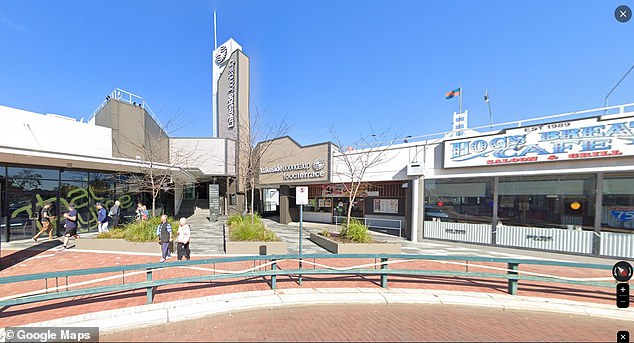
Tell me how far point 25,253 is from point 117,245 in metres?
3.21

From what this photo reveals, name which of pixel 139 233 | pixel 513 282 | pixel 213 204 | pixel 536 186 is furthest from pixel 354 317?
pixel 213 204

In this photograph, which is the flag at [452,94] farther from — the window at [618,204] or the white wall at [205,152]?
the white wall at [205,152]

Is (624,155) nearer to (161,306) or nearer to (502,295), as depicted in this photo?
(502,295)

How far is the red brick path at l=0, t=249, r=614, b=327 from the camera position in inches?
180

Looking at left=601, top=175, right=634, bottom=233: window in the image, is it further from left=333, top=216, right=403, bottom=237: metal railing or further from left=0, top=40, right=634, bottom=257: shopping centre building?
left=333, top=216, right=403, bottom=237: metal railing

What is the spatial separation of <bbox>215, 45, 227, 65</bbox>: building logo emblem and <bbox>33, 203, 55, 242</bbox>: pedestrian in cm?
2055

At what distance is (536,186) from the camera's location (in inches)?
394

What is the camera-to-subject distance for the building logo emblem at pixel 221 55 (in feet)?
86.4

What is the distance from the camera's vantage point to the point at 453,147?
36.9 ft

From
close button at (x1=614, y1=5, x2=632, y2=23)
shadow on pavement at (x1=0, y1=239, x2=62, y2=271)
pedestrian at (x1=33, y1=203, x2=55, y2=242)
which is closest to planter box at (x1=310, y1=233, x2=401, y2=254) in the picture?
close button at (x1=614, y1=5, x2=632, y2=23)

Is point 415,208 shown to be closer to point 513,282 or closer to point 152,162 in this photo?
point 513,282

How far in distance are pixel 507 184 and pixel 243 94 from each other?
2232cm

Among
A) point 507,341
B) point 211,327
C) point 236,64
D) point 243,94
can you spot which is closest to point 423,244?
point 507,341

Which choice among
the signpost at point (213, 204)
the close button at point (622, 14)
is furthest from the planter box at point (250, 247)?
the close button at point (622, 14)
